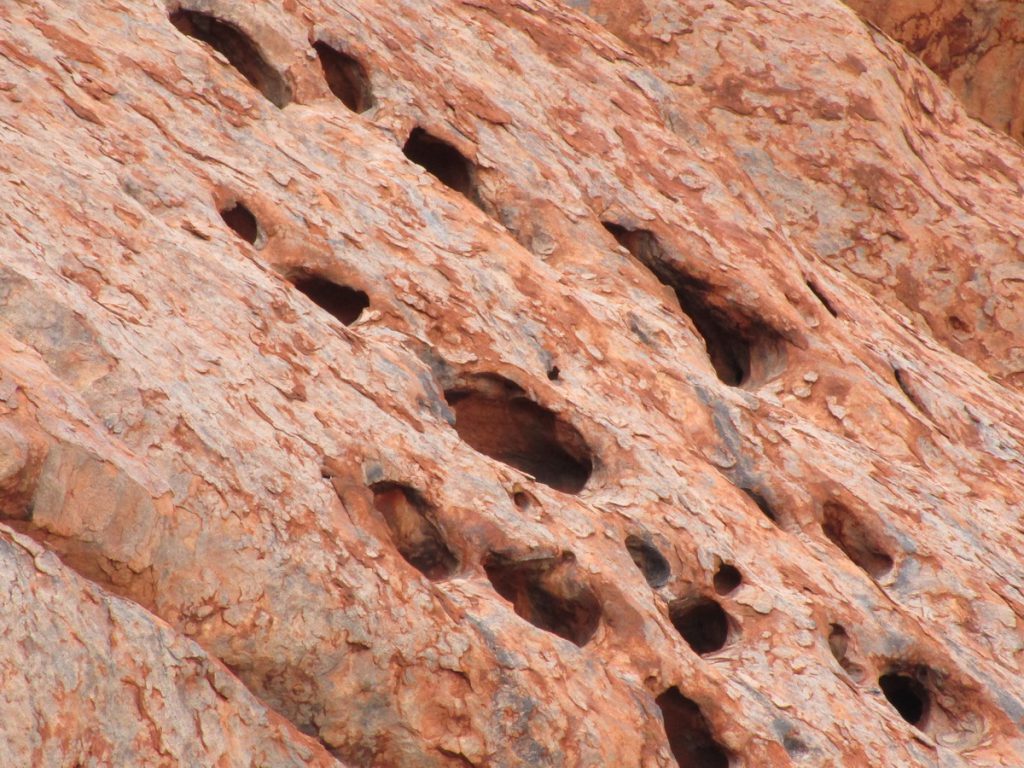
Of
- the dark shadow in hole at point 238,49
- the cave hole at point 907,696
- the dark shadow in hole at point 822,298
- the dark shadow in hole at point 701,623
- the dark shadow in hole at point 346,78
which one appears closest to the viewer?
the dark shadow in hole at point 701,623

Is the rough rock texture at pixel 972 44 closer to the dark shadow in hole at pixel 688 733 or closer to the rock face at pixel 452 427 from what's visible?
the rock face at pixel 452 427

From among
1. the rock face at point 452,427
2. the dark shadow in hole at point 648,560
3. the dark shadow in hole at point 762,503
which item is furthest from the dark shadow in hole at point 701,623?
the dark shadow in hole at point 762,503

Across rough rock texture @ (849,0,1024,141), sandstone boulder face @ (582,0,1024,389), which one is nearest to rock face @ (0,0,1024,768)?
sandstone boulder face @ (582,0,1024,389)

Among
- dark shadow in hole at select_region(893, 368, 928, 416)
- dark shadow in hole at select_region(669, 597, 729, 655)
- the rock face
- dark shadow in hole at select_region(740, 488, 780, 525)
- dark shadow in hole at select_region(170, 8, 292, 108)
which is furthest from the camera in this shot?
dark shadow in hole at select_region(893, 368, 928, 416)

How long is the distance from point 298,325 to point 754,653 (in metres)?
2.34

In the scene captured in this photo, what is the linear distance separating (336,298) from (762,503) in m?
2.35

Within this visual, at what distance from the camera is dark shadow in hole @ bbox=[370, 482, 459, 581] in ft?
16.4

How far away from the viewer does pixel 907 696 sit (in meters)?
6.46

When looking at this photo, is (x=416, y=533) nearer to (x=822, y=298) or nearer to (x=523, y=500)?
(x=523, y=500)

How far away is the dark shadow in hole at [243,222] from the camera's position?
5.84 meters

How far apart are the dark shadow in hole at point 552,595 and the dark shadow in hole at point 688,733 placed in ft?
1.35

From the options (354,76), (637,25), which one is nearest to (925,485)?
(354,76)

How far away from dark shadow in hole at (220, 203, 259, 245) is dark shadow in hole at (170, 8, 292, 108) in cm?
120

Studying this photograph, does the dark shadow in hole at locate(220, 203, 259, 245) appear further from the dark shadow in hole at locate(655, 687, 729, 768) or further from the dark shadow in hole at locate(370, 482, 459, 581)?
the dark shadow in hole at locate(655, 687, 729, 768)
